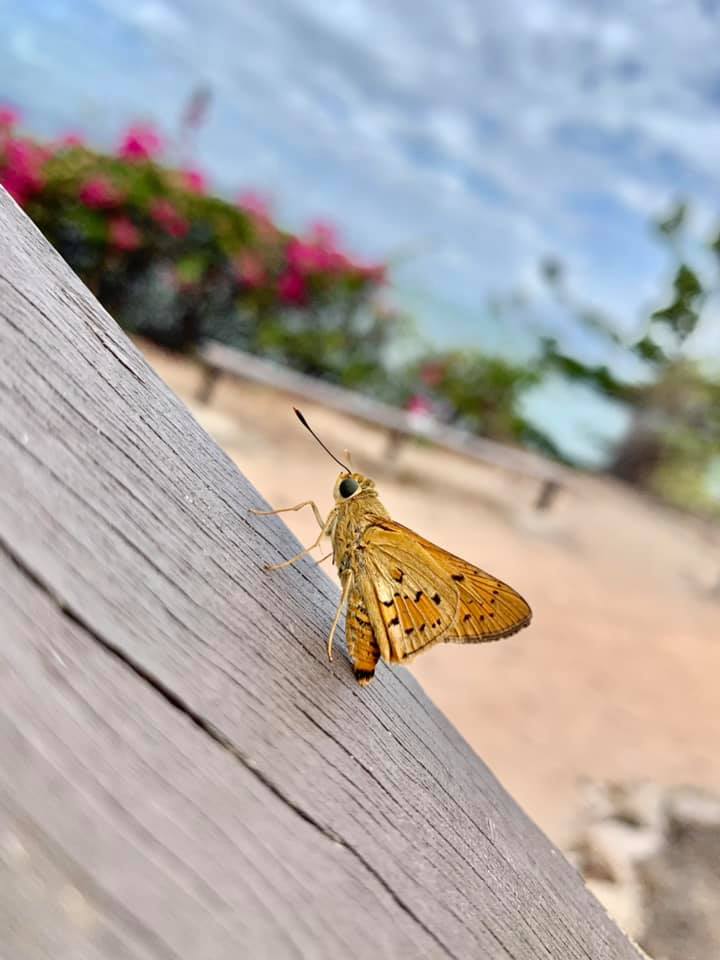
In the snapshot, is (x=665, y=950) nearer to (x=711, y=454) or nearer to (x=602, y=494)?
(x=602, y=494)

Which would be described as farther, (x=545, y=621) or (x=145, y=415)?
(x=545, y=621)

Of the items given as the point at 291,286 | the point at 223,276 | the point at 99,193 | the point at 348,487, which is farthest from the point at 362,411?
the point at 348,487

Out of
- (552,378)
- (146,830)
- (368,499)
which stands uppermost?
(552,378)

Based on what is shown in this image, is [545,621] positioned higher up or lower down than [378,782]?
higher up

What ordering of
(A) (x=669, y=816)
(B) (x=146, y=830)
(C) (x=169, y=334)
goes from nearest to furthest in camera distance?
(B) (x=146, y=830) → (A) (x=669, y=816) → (C) (x=169, y=334)

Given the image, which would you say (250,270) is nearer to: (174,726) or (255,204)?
(255,204)

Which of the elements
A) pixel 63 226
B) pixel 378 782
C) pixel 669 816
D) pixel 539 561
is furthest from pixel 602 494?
pixel 378 782

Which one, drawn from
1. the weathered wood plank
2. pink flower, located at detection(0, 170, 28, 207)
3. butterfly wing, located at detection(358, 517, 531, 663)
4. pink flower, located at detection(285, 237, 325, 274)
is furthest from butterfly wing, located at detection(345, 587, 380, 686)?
pink flower, located at detection(285, 237, 325, 274)

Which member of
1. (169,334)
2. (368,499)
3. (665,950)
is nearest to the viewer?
(368,499)
